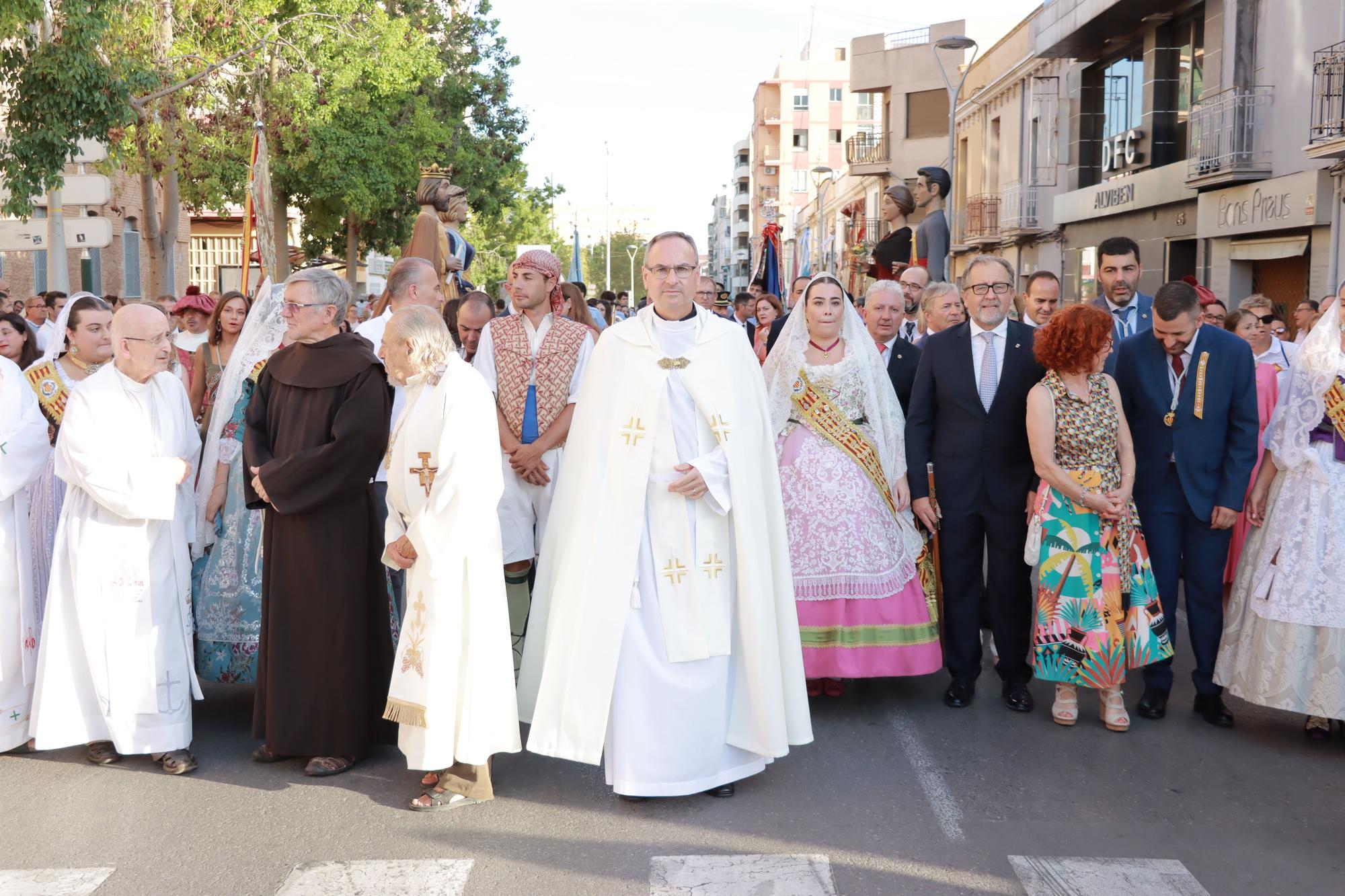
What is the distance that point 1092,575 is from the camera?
6258 millimetres

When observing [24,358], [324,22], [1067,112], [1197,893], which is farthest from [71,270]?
[1197,893]

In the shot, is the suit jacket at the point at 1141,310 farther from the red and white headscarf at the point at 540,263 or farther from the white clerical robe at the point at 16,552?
the white clerical robe at the point at 16,552

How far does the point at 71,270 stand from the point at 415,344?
26.4 metres

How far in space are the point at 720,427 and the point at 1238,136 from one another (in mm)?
16347

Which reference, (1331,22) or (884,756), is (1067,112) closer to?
(1331,22)

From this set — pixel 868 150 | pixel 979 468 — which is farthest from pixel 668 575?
pixel 868 150

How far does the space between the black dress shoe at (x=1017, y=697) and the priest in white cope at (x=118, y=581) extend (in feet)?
12.5

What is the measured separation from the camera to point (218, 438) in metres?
6.52

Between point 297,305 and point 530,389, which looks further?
point 530,389

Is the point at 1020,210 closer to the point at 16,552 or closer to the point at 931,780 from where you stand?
the point at 931,780

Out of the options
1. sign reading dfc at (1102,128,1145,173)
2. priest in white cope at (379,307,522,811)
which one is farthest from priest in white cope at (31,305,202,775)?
sign reading dfc at (1102,128,1145,173)

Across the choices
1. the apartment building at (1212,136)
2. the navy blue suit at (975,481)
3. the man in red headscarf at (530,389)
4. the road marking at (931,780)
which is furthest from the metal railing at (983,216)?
the road marking at (931,780)

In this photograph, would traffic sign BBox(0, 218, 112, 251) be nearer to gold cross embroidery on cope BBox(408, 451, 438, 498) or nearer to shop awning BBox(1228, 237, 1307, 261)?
gold cross embroidery on cope BBox(408, 451, 438, 498)

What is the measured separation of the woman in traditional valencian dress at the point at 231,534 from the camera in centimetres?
640
